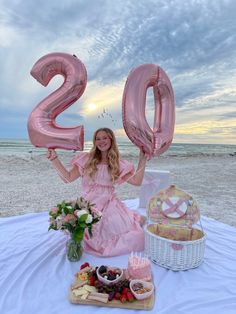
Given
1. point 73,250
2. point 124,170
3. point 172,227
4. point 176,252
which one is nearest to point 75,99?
point 124,170

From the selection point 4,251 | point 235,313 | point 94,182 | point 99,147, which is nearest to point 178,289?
point 235,313

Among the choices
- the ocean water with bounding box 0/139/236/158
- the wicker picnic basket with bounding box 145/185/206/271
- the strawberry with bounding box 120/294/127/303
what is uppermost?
the wicker picnic basket with bounding box 145/185/206/271

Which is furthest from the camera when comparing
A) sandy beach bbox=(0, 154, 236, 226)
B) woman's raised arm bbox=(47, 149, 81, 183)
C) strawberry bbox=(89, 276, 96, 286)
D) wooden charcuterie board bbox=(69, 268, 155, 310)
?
sandy beach bbox=(0, 154, 236, 226)

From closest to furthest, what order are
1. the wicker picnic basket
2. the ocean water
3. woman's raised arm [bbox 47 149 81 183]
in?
1. the wicker picnic basket
2. woman's raised arm [bbox 47 149 81 183]
3. the ocean water

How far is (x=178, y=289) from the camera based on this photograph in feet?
6.68

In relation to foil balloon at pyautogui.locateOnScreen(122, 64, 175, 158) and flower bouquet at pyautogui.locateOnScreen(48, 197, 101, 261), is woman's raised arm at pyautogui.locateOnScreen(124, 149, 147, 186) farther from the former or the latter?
flower bouquet at pyautogui.locateOnScreen(48, 197, 101, 261)

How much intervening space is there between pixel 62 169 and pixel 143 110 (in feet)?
3.26

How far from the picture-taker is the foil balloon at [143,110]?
2.41 m

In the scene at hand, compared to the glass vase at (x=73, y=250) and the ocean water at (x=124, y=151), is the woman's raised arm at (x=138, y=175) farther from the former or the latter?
the ocean water at (x=124, y=151)

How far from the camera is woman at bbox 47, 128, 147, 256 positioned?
2.57 meters

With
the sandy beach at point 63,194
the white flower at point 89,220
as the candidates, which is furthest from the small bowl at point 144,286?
the sandy beach at point 63,194

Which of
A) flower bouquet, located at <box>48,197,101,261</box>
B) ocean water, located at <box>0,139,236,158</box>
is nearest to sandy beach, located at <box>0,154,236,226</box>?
flower bouquet, located at <box>48,197,101,261</box>

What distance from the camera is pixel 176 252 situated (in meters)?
2.24

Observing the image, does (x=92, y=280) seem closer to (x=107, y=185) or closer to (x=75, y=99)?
(x=107, y=185)
